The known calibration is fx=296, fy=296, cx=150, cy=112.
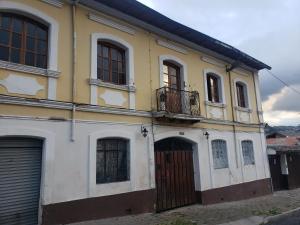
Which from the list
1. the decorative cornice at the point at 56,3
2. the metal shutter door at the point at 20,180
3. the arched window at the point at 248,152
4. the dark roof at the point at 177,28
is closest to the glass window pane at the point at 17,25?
the decorative cornice at the point at 56,3

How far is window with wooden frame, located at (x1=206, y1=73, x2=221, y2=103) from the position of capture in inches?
534

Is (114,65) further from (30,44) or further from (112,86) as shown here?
(30,44)

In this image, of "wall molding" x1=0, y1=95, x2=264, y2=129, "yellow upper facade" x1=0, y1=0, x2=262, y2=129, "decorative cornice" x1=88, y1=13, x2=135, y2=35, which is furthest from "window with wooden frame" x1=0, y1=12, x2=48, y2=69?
"decorative cornice" x1=88, y1=13, x2=135, y2=35

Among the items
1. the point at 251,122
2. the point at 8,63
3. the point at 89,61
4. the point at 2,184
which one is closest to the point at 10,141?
the point at 2,184

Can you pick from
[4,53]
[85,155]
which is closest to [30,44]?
[4,53]

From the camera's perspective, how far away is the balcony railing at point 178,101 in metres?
10.6

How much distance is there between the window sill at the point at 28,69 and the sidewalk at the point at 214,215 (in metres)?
4.08

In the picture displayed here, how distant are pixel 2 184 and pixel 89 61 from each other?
4.14 meters

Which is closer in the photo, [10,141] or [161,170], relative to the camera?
[10,141]

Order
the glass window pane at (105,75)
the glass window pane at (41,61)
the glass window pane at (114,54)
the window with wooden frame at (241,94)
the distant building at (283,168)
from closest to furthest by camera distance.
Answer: the glass window pane at (41,61) < the glass window pane at (105,75) < the glass window pane at (114,54) < the window with wooden frame at (241,94) < the distant building at (283,168)

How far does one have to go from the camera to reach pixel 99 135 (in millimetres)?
8750

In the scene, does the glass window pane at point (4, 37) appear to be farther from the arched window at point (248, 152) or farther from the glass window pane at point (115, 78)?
the arched window at point (248, 152)

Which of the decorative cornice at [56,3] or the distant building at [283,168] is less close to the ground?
the decorative cornice at [56,3]

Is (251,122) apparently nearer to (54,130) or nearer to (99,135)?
(99,135)
